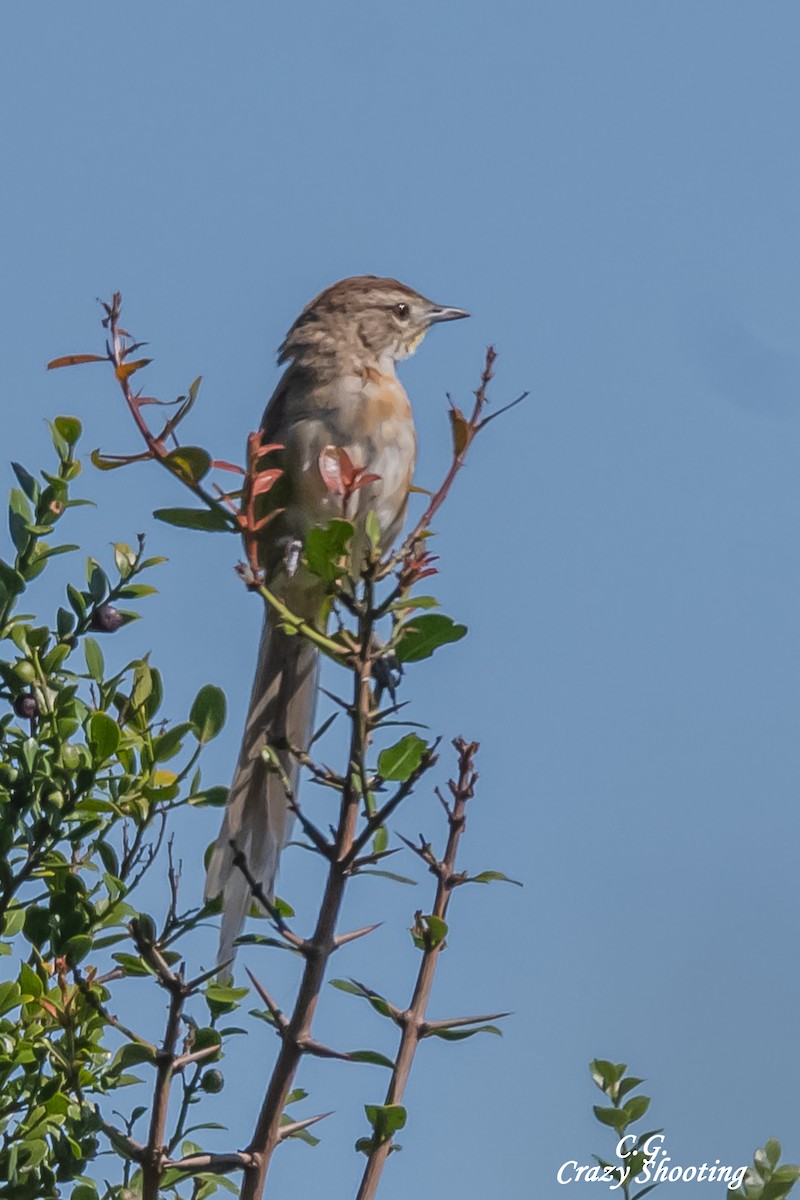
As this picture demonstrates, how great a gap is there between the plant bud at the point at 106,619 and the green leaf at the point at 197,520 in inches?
11.1

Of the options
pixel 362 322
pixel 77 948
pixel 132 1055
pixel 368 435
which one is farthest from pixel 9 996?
pixel 362 322

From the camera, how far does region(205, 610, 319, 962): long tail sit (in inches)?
119

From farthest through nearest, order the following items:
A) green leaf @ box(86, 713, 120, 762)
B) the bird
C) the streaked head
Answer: the streaked head
the bird
green leaf @ box(86, 713, 120, 762)

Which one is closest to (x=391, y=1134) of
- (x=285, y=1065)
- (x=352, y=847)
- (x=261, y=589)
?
(x=285, y=1065)

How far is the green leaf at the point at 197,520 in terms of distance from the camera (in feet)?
8.10

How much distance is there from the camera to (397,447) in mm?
4500

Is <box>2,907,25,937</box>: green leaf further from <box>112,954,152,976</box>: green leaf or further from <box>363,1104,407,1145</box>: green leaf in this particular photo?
<box>363,1104,407,1145</box>: green leaf

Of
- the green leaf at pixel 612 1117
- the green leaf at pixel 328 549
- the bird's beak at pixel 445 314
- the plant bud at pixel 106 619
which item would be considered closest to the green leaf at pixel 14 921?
the plant bud at pixel 106 619

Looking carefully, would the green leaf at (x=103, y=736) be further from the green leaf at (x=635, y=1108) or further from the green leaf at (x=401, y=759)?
the green leaf at (x=635, y=1108)

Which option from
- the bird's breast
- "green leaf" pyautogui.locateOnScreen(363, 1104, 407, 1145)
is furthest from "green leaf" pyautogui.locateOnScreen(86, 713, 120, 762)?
the bird's breast

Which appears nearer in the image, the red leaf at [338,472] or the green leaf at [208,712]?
the red leaf at [338,472]

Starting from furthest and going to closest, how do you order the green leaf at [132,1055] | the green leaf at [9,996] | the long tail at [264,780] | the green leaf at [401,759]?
the long tail at [264,780]
the green leaf at [9,996]
the green leaf at [132,1055]
the green leaf at [401,759]

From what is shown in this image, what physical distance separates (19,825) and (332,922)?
2.70ft

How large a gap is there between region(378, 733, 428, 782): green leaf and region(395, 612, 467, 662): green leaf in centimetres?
17
